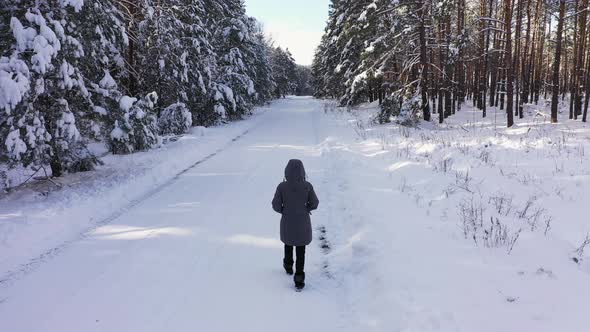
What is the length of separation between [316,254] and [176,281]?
2124 mm

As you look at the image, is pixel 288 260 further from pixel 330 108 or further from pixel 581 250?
pixel 330 108

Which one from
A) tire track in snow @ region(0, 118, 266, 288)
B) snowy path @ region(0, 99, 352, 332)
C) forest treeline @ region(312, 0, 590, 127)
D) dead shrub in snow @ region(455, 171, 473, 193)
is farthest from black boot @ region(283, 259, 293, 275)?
forest treeline @ region(312, 0, 590, 127)

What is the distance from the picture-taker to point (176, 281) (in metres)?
4.86

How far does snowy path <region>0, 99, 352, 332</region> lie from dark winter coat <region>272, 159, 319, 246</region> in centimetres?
67

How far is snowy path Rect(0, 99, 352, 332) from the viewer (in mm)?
4055

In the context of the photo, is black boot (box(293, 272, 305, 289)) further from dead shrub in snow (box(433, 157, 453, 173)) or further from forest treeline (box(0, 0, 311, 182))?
forest treeline (box(0, 0, 311, 182))

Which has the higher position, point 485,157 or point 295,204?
point 485,157

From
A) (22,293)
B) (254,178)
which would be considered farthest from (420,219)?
(22,293)

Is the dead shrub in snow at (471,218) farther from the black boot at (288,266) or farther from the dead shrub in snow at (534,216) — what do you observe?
the black boot at (288,266)

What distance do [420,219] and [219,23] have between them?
2488 cm

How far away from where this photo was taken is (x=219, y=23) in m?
27.2

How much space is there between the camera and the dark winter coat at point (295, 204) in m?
4.80

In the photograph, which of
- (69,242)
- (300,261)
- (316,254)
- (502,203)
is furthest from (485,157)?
(69,242)

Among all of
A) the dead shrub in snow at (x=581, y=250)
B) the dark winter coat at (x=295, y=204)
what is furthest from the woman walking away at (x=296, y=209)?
the dead shrub in snow at (x=581, y=250)
